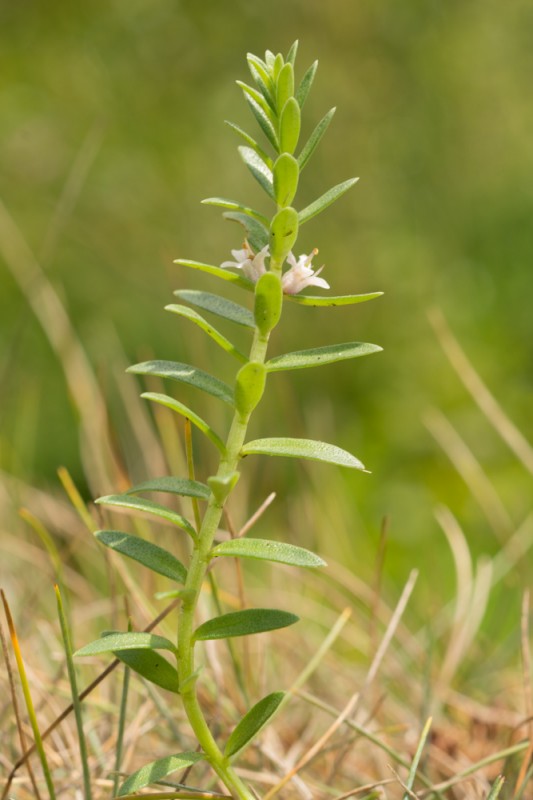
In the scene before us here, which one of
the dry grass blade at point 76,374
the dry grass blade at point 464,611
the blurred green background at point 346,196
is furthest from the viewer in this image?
the blurred green background at point 346,196

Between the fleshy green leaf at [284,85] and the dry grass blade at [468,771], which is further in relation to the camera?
A: the dry grass blade at [468,771]

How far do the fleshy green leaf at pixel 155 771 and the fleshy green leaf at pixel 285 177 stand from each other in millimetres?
296

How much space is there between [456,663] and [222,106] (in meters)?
2.55

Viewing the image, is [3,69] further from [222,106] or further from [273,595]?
[273,595]

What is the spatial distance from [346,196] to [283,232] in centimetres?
256

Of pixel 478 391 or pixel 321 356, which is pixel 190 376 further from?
pixel 478 391

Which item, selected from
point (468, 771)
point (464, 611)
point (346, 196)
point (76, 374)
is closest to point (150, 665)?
point (468, 771)

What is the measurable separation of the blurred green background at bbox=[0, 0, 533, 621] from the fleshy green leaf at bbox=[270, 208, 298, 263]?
5.88ft

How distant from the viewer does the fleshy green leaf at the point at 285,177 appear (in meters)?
0.48

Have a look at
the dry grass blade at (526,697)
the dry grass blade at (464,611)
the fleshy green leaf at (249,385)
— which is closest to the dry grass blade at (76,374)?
the dry grass blade at (464,611)

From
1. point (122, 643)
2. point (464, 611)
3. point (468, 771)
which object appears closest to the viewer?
point (122, 643)

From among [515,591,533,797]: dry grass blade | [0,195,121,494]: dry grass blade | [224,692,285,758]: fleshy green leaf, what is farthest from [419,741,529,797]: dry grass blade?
[0,195,121,494]: dry grass blade

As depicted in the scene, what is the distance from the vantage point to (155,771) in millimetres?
494

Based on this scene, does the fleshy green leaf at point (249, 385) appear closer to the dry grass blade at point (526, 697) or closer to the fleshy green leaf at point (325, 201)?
the fleshy green leaf at point (325, 201)
